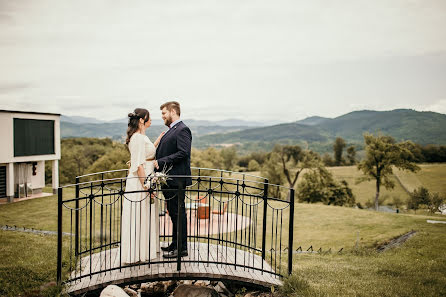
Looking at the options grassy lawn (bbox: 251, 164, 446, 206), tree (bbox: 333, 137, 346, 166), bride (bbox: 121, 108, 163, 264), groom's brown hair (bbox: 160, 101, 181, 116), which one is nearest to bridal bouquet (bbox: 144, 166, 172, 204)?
bride (bbox: 121, 108, 163, 264)

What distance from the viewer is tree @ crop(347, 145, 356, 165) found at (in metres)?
55.1

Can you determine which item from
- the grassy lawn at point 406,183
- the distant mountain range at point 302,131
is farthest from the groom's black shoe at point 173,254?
the distant mountain range at point 302,131

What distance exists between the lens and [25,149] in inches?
837

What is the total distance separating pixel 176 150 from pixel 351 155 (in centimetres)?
5663

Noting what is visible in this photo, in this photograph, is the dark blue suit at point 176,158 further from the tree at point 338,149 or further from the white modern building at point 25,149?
the tree at point 338,149

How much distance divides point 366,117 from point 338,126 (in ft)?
34.4

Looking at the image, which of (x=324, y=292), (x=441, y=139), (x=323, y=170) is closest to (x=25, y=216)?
(x=324, y=292)

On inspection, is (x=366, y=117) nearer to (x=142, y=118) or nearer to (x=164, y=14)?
(x=164, y=14)

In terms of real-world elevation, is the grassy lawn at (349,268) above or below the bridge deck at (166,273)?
below

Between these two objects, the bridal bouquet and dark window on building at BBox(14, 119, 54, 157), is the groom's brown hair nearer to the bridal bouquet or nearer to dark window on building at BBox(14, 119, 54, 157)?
the bridal bouquet

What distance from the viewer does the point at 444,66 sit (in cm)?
2595

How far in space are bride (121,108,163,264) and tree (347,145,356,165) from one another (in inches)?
2152

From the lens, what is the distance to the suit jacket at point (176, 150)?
Result: 18.0 ft

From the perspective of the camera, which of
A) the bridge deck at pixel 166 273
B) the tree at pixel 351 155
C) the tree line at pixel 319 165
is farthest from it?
the tree at pixel 351 155
